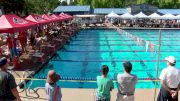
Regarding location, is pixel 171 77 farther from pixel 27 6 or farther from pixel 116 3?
pixel 116 3

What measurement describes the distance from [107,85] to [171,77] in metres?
1.07

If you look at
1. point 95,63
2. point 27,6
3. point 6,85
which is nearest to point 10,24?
point 95,63

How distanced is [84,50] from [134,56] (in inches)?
152

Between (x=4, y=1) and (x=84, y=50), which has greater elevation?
(x=4, y=1)

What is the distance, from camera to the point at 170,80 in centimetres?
534

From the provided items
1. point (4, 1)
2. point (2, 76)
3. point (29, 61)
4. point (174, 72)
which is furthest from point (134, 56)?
point (4, 1)

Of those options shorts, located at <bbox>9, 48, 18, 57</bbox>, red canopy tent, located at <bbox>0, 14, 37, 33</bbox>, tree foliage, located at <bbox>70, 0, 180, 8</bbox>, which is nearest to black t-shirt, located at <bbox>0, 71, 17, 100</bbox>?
red canopy tent, located at <bbox>0, 14, 37, 33</bbox>

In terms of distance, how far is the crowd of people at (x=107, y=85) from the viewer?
4508 mm

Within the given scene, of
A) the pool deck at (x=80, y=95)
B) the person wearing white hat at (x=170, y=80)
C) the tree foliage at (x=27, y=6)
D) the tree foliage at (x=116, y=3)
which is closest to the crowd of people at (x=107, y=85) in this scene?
the person wearing white hat at (x=170, y=80)

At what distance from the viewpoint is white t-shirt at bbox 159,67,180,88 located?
17.4 ft

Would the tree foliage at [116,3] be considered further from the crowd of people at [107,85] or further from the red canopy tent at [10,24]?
the crowd of people at [107,85]

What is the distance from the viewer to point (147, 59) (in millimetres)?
17094

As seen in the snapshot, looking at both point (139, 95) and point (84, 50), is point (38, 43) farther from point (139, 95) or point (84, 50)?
point (139, 95)

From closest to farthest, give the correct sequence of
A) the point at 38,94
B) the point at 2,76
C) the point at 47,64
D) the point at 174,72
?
the point at 2,76 < the point at 174,72 < the point at 38,94 < the point at 47,64
